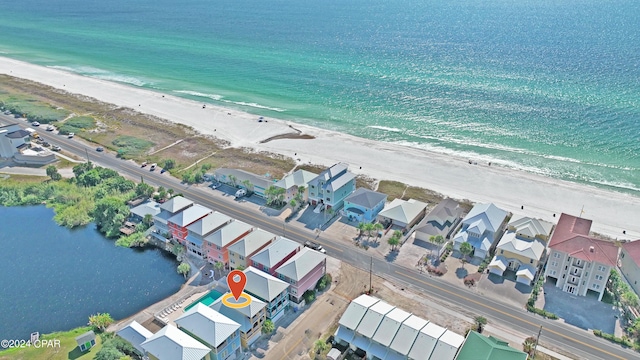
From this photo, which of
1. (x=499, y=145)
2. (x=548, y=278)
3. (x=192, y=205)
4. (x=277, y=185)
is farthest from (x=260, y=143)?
(x=548, y=278)

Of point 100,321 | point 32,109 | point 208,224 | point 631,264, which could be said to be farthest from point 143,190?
point 631,264

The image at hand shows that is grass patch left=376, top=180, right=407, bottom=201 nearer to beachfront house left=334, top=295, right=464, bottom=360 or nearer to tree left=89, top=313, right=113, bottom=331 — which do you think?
beachfront house left=334, top=295, right=464, bottom=360

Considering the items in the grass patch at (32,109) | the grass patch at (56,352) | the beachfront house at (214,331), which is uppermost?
the grass patch at (32,109)

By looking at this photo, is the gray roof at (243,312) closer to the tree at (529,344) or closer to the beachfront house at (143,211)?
the beachfront house at (143,211)

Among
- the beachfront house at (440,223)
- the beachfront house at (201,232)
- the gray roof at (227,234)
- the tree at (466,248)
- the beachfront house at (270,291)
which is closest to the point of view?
the beachfront house at (270,291)

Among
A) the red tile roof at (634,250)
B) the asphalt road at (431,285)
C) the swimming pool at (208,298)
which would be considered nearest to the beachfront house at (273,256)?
the swimming pool at (208,298)
